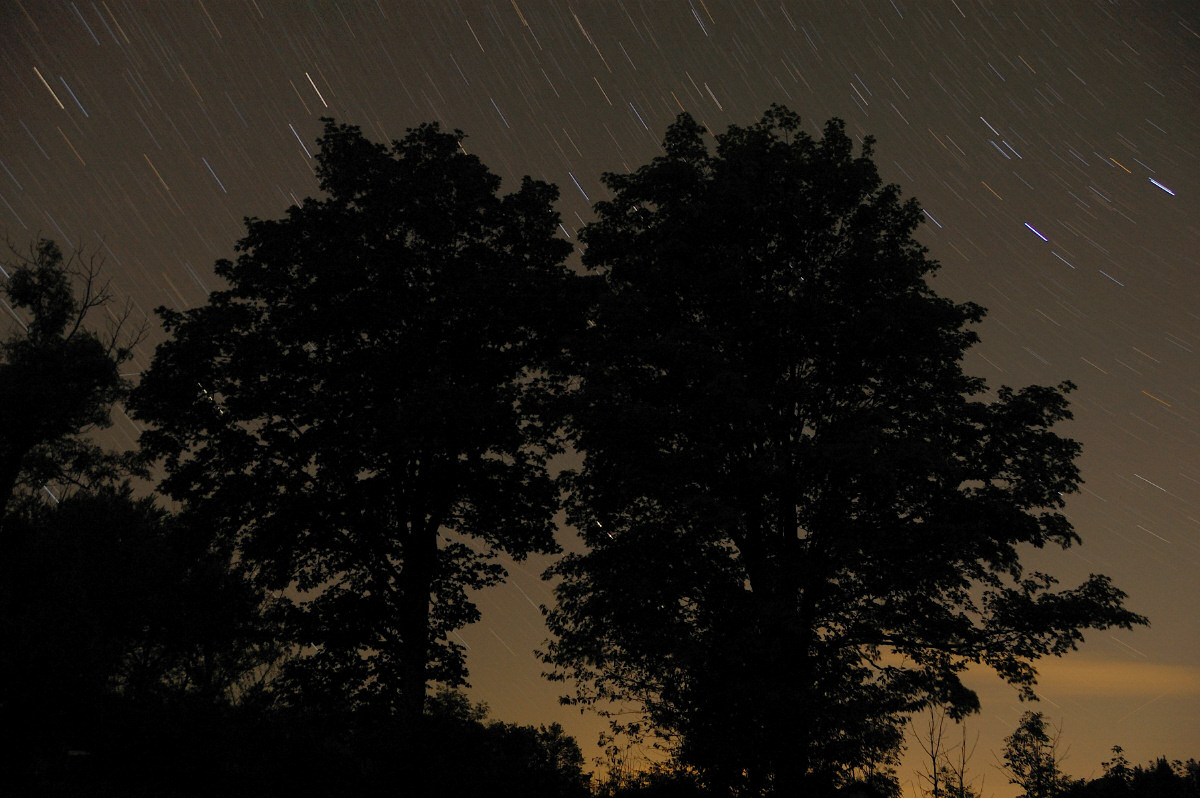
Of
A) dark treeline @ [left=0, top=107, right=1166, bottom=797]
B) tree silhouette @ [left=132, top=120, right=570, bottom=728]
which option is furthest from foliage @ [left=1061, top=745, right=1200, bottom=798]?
tree silhouette @ [left=132, top=120, right=570, bottom=728]

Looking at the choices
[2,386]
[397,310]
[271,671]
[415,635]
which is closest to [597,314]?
[397,310]

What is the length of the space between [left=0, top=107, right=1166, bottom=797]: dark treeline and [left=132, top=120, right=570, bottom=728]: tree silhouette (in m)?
0.10

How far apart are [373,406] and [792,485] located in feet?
37.8

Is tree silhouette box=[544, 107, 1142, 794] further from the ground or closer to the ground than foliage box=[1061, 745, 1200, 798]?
further from the ground

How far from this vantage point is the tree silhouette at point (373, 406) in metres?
22.7

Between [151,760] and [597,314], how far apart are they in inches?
520

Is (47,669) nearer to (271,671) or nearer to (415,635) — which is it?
(415,635)

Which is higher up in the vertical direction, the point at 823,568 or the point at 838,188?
the point at 838,188

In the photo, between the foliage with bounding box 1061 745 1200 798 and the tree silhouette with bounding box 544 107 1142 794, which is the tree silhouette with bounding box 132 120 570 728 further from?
the foliage with bounding box 1061 745 1200 798

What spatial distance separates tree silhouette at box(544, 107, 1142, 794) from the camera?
60.7 feet

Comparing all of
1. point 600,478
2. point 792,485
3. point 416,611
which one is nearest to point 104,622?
point 416,611

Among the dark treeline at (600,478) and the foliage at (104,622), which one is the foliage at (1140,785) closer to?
the dark treeline at (600,478)

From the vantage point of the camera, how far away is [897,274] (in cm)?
2133

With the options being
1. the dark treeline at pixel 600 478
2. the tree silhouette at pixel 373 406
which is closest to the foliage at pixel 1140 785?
the dark treeline at pixel 600 478
